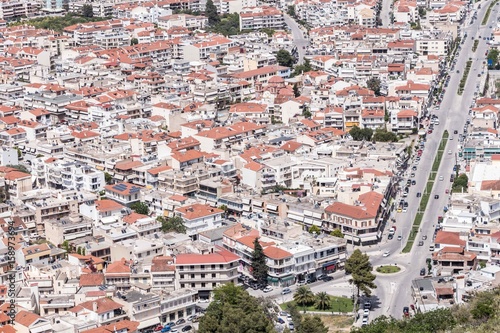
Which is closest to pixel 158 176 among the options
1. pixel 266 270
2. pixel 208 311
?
pixel 266 270

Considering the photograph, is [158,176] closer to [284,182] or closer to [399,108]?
[284,182]

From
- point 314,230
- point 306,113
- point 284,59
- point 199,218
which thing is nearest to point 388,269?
point 314,230

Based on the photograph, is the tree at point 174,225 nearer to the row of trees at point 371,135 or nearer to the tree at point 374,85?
the row of trees at point 371,135

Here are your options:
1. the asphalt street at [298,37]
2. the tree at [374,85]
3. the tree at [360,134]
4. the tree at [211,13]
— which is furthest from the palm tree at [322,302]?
the tree at [211,13]

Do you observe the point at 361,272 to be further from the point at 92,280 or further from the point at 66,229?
the point at 66,229

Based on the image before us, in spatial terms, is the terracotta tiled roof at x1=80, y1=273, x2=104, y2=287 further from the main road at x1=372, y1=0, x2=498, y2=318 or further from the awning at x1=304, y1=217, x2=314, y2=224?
the awning at x1=304, y1=217, x2=314, y2=224

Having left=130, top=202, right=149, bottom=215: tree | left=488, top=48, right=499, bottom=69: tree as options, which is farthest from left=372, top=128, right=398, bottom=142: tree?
left=488, top=48, right=499, bottom=69: tree
